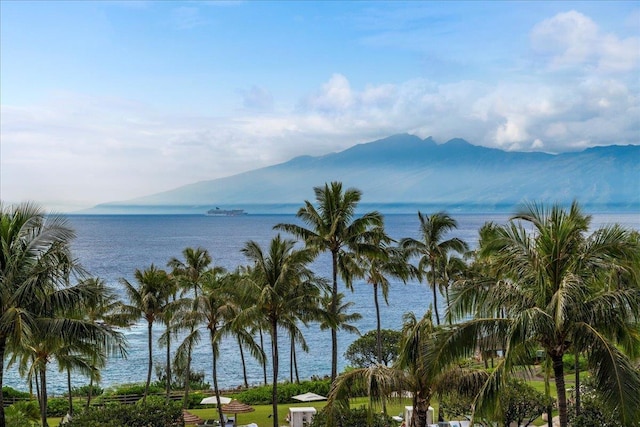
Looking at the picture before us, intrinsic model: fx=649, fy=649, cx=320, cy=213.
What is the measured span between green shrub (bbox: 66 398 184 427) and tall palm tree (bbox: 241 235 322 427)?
4.69m

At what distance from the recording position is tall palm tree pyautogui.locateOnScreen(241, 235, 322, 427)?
2600cm

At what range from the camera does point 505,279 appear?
52.2ft

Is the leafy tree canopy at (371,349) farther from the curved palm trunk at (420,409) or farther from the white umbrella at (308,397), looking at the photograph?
the curved palm trunk at (420,409)

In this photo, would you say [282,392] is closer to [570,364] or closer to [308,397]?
[308,397]

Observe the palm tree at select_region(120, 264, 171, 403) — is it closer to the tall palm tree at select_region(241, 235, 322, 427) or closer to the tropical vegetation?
the tall palm tree at select_region(241, 235, 322, 427)

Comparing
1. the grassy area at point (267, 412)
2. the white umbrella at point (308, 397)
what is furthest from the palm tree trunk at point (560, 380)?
the white umbrella at point (308, 397)

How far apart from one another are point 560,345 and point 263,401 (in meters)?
23.6

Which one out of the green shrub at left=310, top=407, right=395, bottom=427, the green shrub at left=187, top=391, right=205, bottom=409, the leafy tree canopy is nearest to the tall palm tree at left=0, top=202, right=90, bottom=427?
the green shrub at left=310, top=407, right=395, bottom=427

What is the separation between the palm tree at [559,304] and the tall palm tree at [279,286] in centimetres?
1187

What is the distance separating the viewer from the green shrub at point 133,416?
69.2 ft

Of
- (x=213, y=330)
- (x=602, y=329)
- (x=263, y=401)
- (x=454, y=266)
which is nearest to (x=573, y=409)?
(x=602, y=329)

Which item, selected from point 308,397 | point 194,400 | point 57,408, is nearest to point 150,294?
point 194,400

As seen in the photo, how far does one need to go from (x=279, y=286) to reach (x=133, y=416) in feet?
24.5

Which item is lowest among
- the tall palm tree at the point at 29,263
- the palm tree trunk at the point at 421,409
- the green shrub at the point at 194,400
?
the green shrub at the point at 194,400
